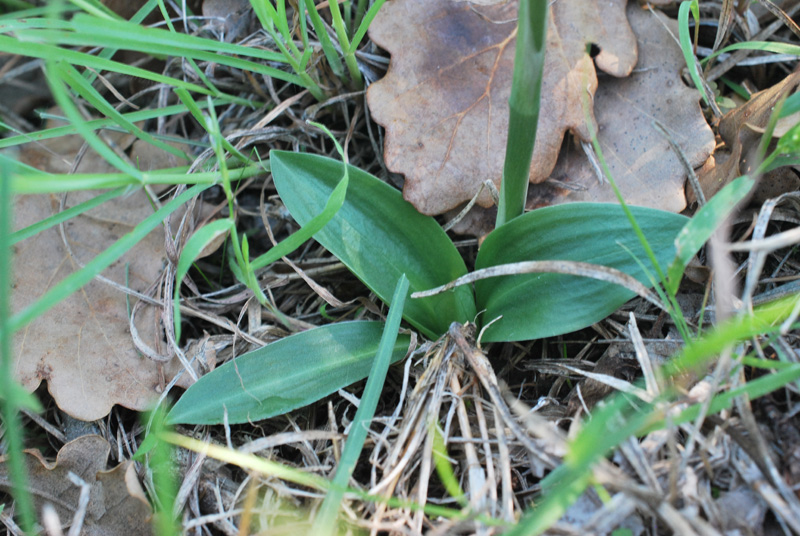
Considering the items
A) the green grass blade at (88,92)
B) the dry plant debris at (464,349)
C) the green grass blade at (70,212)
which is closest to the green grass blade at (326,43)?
the dry plant debris at (464,349)

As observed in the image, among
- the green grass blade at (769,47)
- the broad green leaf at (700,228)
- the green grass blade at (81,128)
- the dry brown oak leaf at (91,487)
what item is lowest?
the dry brown oak leaf at (91,487)

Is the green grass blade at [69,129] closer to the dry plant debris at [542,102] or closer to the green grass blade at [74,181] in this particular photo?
the green grass blade at [74,181]

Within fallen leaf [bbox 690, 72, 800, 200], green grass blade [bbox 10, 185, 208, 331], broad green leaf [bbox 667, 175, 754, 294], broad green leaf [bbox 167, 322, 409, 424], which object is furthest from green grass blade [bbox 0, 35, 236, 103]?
fallen leaf [bbox 690, 72, 800, 200]

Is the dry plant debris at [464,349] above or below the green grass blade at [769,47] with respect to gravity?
below

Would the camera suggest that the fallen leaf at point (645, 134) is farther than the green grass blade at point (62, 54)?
Yes

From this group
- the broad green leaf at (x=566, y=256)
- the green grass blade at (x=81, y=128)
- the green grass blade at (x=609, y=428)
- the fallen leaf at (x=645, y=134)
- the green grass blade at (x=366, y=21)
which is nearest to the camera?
the green grass blade at (x=609, y=428)

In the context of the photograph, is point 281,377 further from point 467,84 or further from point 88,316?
point 467,84

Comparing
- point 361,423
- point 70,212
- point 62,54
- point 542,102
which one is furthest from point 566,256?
point 62,54
